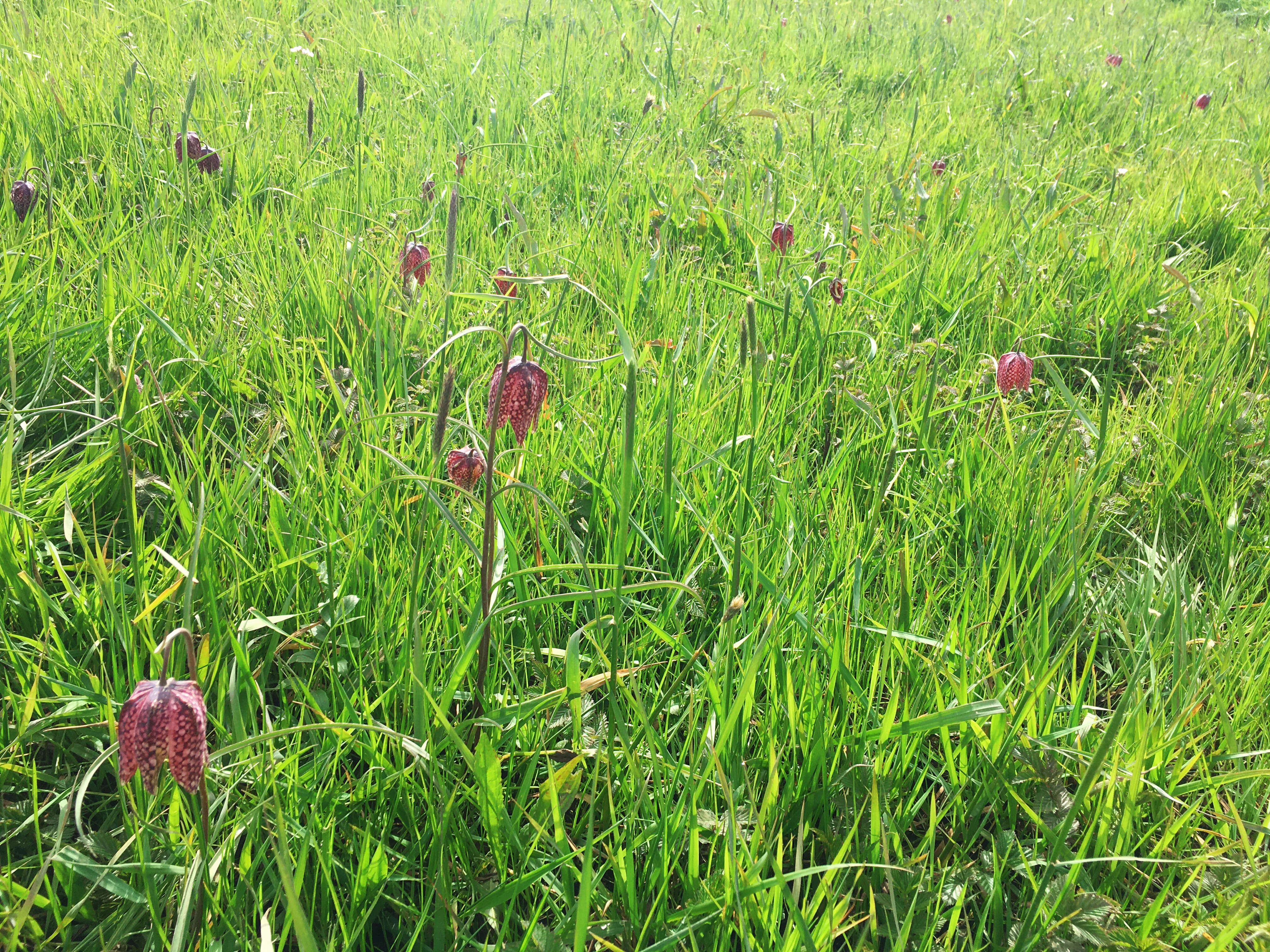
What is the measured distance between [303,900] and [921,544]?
3.38 feet

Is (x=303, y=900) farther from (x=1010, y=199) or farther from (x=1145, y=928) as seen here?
(x=1010, y=199)

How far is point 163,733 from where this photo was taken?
770 mm

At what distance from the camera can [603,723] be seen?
3.70 ft

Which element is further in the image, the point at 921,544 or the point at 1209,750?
the point at 921,544

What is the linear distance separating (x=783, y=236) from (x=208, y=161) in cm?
144

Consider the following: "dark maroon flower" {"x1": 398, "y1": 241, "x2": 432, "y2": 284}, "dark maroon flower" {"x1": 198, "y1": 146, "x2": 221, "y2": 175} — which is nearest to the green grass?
"dark maroon flower" {"x1": 198, "y1": 146, "x2": 221, "y2": 175}

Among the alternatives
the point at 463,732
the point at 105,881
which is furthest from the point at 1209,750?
the point at 105,881

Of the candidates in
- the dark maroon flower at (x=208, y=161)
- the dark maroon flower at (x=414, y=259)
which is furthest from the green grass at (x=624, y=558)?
the dark maroon flower at (x=414, y=259)

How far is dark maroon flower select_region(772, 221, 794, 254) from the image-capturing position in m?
2.11

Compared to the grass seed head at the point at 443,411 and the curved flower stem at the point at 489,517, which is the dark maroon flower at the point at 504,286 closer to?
the curved flower stem at the point at 489,517

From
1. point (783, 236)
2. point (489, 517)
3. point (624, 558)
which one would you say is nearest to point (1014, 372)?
point (783, 236)

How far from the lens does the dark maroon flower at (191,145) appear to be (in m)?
2.22

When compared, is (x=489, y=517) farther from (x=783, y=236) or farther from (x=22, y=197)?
(x=22, y=197)

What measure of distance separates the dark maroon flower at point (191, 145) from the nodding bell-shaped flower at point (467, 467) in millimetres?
1454
